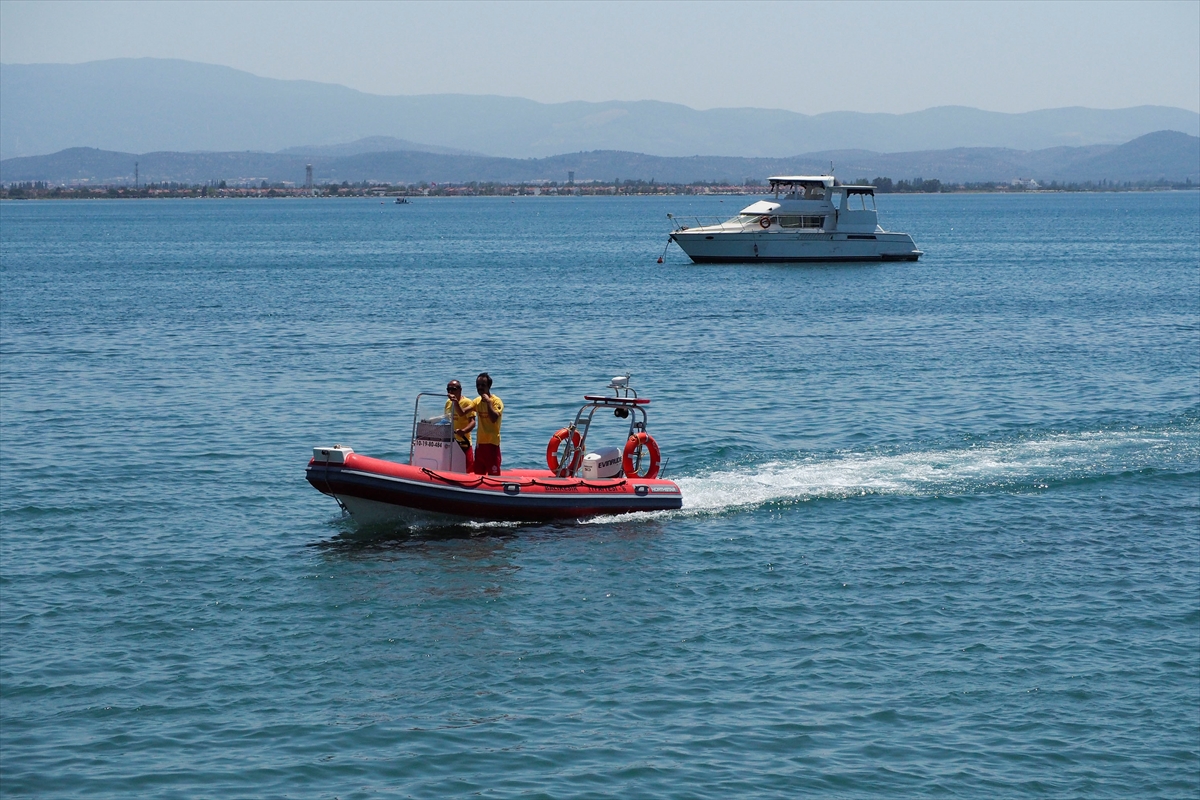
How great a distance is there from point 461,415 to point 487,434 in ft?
1.80

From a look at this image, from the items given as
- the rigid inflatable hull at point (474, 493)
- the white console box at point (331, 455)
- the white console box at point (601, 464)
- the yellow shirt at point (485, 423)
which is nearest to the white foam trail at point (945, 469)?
the rigid inflatable hull at point (474, 493)

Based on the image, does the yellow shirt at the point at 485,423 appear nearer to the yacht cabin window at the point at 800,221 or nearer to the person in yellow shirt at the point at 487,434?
the person in yellow shirt at the point at 487,434

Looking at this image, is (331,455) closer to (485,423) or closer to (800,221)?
(485,423)

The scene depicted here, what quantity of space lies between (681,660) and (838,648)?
6.64 feet

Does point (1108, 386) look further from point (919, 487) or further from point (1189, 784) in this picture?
point (1189, 784)

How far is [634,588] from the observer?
19.9m

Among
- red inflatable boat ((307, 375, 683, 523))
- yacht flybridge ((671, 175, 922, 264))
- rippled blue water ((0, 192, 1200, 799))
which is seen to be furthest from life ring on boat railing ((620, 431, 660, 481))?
yacht flybridge ((671, 175, 922, 264))

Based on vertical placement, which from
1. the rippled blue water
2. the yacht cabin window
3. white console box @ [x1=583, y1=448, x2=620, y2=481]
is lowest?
the rippled blue water

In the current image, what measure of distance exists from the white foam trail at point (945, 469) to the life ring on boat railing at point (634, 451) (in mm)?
829

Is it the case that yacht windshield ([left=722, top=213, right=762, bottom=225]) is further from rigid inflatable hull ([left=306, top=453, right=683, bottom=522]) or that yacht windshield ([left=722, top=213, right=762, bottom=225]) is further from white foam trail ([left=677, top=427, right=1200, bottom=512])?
rigid inflatable hull ([left=306, top=453, right=683, bottom=522])

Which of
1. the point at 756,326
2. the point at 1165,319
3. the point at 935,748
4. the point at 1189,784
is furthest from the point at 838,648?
the point at 1165,319

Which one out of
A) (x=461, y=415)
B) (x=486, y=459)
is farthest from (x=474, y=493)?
(x=461, y=415)

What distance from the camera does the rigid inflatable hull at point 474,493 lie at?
73.0ft

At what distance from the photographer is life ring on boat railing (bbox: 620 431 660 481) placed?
24.3 metres
